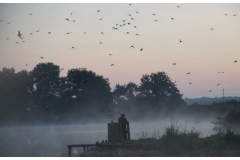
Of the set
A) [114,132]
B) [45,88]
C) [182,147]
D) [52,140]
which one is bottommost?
[182,147]

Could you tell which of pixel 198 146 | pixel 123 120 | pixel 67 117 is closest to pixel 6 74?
pixel 67 117

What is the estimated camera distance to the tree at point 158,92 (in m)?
90.1

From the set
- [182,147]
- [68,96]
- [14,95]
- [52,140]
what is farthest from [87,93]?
[182,147]

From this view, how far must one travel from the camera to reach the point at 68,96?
85.2m

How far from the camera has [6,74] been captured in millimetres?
81438

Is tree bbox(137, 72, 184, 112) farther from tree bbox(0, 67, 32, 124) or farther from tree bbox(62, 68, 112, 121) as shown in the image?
tree bbox(0, 67, 32, 124)

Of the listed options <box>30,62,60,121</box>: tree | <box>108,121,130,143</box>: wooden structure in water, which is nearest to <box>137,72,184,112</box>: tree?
<box>30,62,60,121</box>: tree

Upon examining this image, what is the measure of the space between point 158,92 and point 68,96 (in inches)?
961

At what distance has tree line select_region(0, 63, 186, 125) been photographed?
79062mm

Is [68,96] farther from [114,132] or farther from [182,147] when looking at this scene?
[182,147]

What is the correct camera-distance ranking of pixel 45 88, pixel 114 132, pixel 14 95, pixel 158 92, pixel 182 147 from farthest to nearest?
pixel 158 92 < pixel 45 88 < pixel 14 95 < pixel 114 132 < pixel 182 147

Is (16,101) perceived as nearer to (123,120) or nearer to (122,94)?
(122,94)

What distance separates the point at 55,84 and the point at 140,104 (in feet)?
77.3

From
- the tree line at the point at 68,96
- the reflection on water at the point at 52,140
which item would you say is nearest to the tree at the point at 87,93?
the tree line at the point at 68,96
